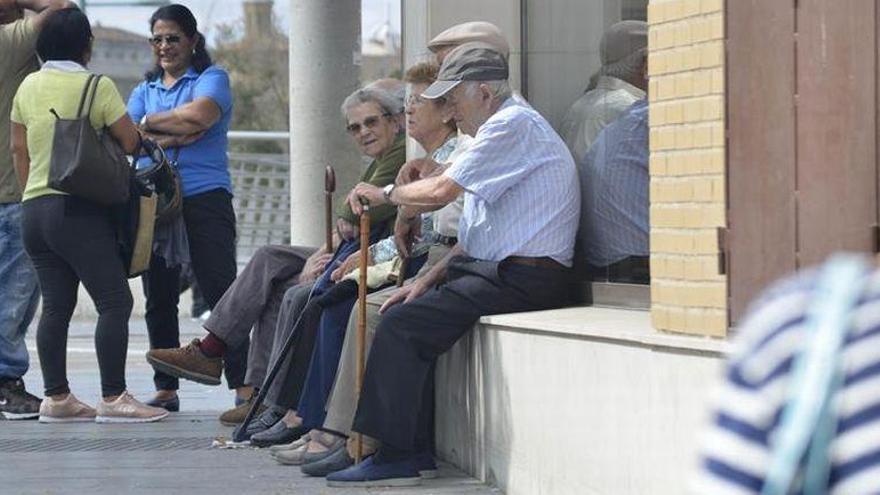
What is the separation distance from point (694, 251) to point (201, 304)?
483 inches

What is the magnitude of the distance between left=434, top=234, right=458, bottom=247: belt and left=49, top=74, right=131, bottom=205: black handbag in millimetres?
1915

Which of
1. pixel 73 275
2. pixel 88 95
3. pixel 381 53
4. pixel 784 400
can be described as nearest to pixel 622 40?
pixel 88 95

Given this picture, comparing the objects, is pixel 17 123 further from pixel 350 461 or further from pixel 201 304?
pixel 201 304

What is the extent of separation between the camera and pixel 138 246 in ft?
30.7

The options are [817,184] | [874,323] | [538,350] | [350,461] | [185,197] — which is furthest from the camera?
[185,197]

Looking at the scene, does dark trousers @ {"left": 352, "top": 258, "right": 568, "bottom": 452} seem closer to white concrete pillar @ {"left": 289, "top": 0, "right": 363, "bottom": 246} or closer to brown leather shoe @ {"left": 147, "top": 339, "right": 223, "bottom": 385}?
brown leather shoe @ {"left": 147, "top": 339, "right": 223, "bottom": 385}

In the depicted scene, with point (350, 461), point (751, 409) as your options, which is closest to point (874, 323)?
point (751, 409)

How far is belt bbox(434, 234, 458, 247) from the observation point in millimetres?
7660

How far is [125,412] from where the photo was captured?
9438mm

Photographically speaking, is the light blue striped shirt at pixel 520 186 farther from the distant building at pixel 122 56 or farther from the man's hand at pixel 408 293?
the distant building at pixel 122 56

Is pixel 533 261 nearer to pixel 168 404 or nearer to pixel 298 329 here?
pixel 298 329

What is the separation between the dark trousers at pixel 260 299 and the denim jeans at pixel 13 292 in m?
1.23

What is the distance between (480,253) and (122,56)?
22.3 metres

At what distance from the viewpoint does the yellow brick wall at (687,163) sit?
5539mm
